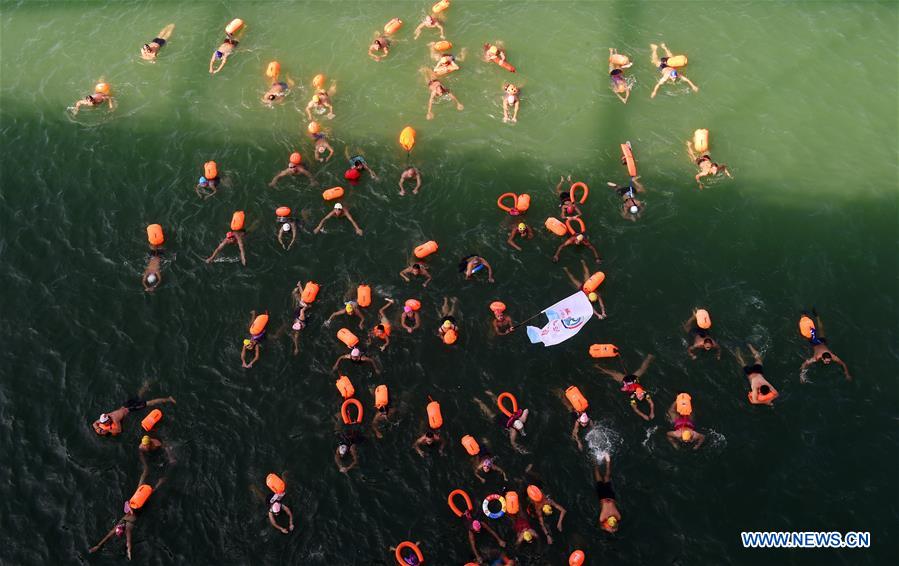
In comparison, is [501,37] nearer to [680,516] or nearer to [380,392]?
[380,392]

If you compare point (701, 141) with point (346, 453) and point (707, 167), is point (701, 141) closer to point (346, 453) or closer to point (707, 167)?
point (707, 167)

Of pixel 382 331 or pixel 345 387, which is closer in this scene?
pixel 345 387

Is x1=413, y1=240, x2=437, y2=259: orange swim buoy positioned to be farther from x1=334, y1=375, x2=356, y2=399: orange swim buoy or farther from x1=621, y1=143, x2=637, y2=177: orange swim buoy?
x1=621, y1=143, x2=637, y2=177: orange swim buoy

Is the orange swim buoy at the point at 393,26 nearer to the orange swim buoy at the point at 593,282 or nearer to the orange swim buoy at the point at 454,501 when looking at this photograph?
the orange swim buoy at the point at 593,282

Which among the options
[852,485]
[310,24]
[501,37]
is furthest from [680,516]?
[310,24]

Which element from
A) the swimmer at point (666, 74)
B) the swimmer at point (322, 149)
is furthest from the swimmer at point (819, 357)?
the swimmer at point (322, 149)

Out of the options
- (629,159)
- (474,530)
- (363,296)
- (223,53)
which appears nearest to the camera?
(474,530)

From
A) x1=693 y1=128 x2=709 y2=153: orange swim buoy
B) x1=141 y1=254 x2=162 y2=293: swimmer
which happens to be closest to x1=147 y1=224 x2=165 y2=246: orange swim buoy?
x1=141 y1=254 x2=162 y2=293: swimmer

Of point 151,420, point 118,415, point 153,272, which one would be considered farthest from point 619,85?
point 118,415

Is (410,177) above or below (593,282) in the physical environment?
above
